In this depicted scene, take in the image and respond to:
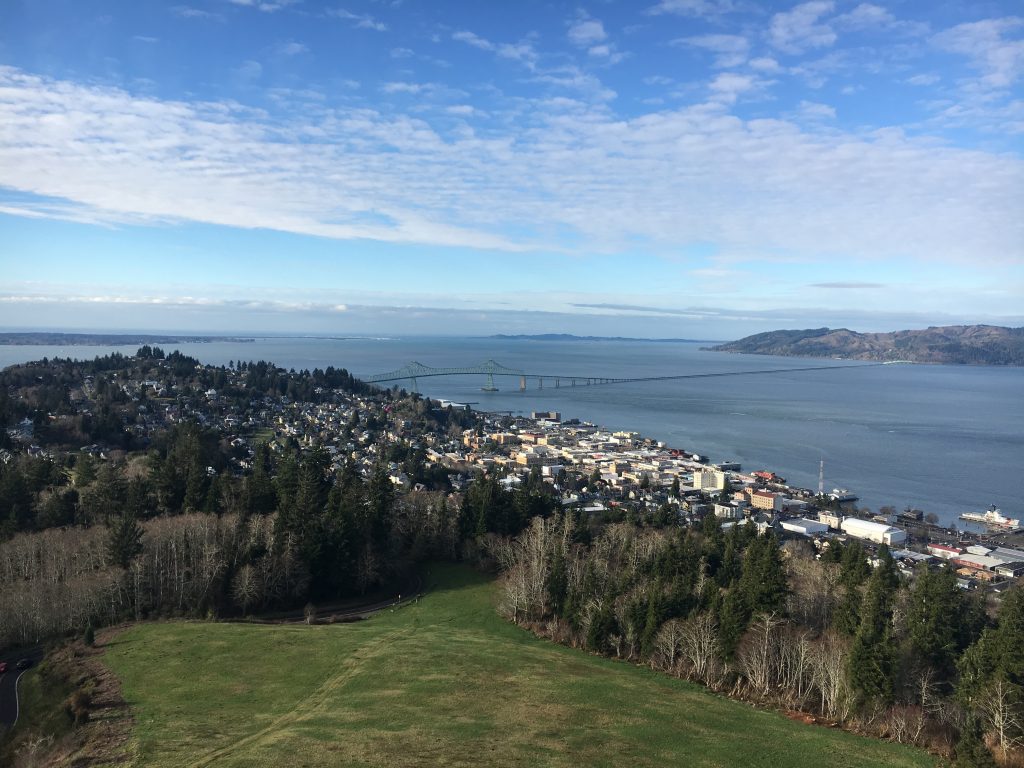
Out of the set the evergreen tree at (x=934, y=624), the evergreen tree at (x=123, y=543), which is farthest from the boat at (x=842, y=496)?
the evergreen tree at (x=123, y=543)

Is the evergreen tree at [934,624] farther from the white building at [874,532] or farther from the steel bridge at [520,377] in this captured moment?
the steel bridge at [520,377]

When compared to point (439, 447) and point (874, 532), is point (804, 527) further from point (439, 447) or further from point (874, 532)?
point (439, 447)

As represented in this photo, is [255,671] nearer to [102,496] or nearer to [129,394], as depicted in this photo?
[102,496]

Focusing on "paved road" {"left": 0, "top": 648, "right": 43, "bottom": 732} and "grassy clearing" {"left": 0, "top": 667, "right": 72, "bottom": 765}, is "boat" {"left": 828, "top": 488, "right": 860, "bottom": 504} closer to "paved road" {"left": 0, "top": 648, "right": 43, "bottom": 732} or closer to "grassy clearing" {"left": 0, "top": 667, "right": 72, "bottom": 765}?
"grassy clearing" {"left": 0, "top": 667, "right": 72, "bottom": 765}

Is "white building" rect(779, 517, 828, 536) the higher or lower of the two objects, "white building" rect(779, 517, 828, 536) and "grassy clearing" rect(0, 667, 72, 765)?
the lower

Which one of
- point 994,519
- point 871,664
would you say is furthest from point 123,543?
point 994,519

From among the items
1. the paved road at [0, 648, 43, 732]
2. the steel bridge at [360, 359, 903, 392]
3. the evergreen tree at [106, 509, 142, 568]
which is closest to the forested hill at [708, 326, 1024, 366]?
the steel bridge at [360, 359, 903, 392]

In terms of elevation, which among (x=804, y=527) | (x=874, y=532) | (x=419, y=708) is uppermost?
(x=419, y=708)
